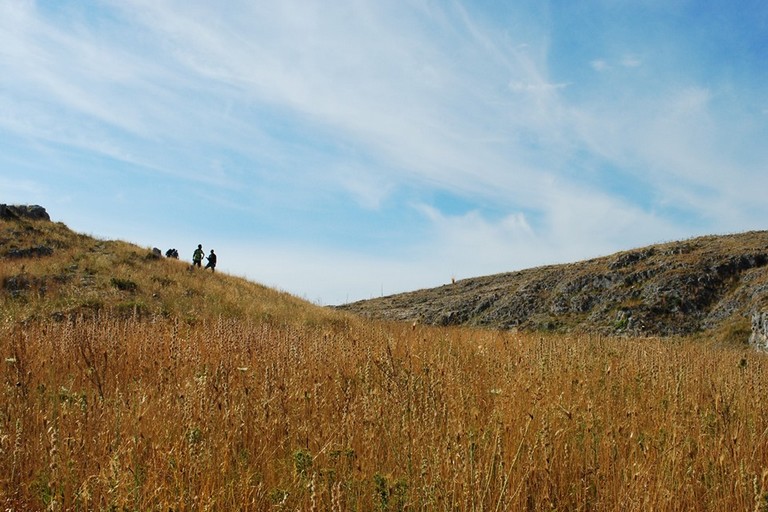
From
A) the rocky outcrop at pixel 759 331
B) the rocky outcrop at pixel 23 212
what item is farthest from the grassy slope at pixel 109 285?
the rocky outcrop at pixel 759 331

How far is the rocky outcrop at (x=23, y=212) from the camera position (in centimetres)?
2639

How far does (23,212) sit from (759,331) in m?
36.8

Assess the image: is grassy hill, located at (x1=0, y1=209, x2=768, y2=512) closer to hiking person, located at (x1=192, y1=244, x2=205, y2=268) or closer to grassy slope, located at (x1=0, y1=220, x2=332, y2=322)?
grassy slope, located at (x1=0, y1=220, x2=332, y2=322)

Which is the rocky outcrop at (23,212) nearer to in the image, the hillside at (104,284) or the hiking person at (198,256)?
the hillside at (104,284)

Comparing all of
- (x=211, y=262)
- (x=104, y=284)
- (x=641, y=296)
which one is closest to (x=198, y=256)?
(x=211, y=262)

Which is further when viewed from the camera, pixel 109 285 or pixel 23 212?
pixel 23 212

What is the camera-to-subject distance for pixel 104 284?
18953 millimetres

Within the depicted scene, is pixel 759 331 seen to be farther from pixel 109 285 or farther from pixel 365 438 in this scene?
pixel 109 285

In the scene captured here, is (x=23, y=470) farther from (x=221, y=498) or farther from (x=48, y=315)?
(x=48, y=315)

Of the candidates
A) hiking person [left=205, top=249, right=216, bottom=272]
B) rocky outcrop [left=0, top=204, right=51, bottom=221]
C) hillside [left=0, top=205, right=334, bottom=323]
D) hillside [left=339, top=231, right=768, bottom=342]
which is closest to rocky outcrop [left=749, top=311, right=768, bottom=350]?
hillside [left=339, top=231, right=768, bottom=342]

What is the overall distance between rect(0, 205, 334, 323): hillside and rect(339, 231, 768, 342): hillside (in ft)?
29.1

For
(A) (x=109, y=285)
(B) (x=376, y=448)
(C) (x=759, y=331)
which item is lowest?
(B) (x=376, y=448)

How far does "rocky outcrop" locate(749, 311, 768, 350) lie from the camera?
636 inches

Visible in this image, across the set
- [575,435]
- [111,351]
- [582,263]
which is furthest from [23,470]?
[582,263]
